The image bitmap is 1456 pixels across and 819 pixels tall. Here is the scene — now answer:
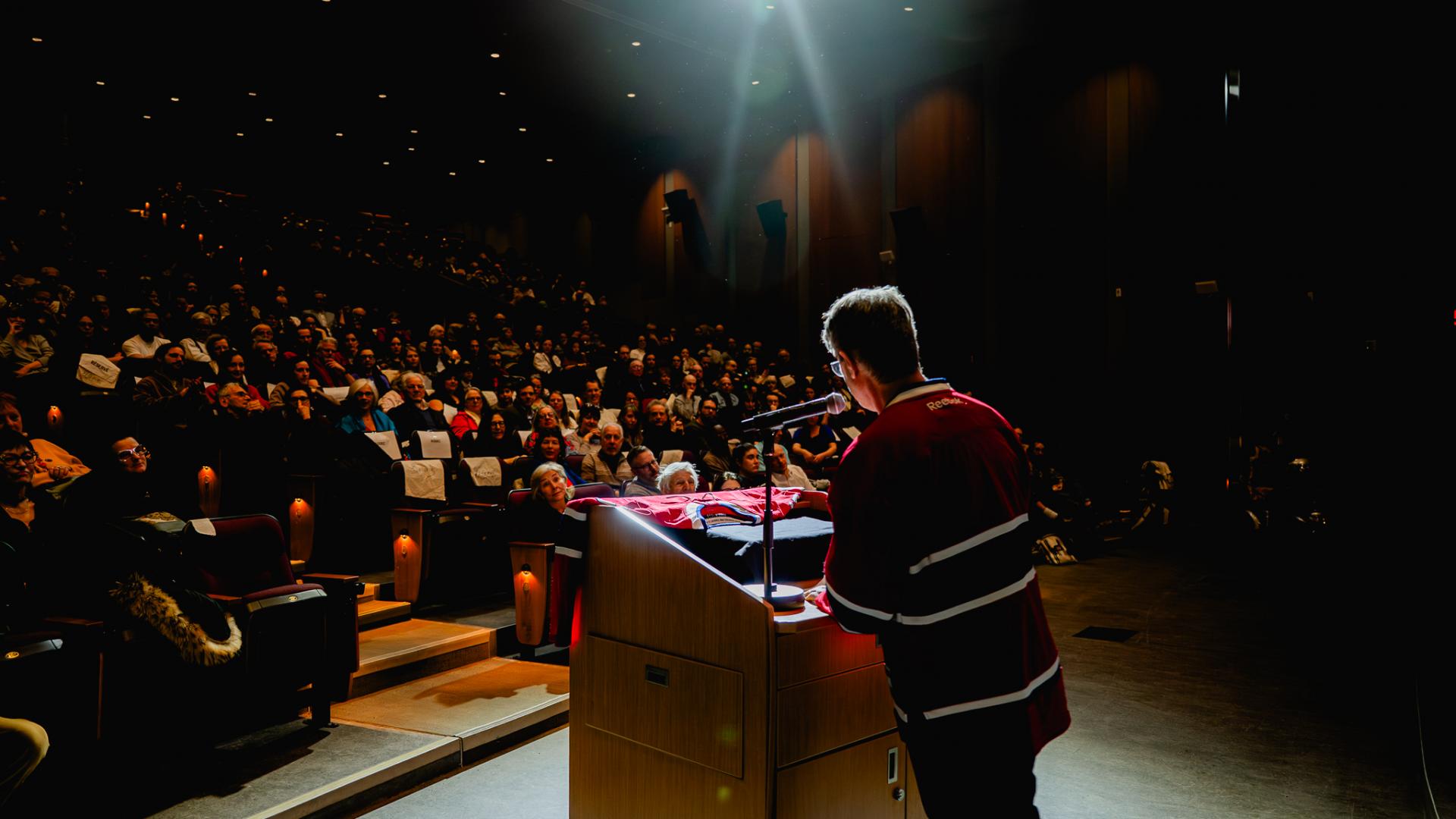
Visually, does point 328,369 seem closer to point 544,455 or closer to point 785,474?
point 544,455

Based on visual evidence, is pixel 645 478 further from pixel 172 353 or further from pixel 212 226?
pixel 212 226

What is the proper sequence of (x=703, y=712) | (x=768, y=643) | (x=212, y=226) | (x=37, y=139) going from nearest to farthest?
(x=768, y=643) < (x=703, y=712) < (x=212, y=226) < (x=37, y=139)

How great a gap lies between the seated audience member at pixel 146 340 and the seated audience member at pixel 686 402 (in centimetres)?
414

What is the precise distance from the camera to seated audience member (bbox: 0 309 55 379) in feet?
18.3

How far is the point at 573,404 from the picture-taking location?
25.9ft

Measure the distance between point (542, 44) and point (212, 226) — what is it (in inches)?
176

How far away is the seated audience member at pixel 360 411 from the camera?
531cm

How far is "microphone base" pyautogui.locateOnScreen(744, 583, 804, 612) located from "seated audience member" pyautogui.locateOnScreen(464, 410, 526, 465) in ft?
13.4

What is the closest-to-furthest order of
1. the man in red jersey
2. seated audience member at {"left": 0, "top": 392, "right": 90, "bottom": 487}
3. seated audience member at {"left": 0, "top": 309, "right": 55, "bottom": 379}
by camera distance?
the man in red jersey
seated audience member at {"left": 0, "top": 392, "right": 90, "bottom": 487}
seated audience member at {"left": 0, "top": 309, "right": 55, "bottom": 379}

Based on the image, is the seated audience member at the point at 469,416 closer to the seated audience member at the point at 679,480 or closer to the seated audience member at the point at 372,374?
the seated audience member at the point at 372,374

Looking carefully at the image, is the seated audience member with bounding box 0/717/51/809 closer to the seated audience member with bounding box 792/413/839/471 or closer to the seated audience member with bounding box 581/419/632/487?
the seated audience member with bounding box 581/419/632/487

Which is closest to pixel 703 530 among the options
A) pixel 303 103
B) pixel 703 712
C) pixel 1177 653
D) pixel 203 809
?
pixel 703 712

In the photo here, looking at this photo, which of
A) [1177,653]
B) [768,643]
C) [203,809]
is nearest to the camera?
[768,643]

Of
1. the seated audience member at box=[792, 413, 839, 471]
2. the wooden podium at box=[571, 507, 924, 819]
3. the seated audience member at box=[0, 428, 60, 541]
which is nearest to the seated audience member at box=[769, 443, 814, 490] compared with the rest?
the seated audience member at box=[792, 413, 839, 471]
